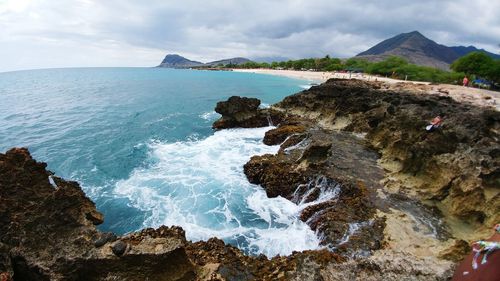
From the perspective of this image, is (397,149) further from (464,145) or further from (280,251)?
(280,251)

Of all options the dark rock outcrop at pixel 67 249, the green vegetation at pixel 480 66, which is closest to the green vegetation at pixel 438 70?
the green vegetation at pixel 480 66

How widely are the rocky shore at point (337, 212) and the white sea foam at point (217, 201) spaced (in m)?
1.00

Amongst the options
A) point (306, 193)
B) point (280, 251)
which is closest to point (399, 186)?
point (306, 193)

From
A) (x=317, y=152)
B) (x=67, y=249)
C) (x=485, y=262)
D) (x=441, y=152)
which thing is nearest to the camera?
(x=485, y=262)

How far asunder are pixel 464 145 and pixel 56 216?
1818 centimetres

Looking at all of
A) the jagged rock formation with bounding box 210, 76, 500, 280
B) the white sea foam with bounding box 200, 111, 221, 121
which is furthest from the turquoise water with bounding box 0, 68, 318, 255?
the jagged rock formation with bounding box 210, 76, 500, 280

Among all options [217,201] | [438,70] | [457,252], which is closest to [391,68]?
[438,70]

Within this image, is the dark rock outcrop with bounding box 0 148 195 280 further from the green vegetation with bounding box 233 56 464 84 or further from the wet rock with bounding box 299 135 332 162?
the green vegetation with bounding box 233 56 464 84

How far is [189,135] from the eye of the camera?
3108 cm

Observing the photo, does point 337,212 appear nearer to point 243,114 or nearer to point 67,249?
point 67,249

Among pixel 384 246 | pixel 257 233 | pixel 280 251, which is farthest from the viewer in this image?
pixel 257 233

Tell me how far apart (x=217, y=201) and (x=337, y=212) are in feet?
23.0

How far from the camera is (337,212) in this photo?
12867 mm

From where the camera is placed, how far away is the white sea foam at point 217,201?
1325cm
